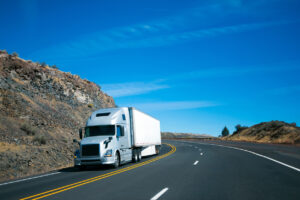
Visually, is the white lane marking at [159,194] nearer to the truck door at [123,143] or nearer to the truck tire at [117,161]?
the truck tire at [117,161]

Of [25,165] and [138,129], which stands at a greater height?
[138,129]

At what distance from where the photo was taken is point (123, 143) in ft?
57.9

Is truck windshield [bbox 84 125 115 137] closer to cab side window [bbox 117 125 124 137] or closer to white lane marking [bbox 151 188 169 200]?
cab side window [bbox 117 125 124 137]

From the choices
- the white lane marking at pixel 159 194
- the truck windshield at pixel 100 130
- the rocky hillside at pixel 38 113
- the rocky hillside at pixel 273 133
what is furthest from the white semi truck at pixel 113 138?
the rocky hillside at pixel 273 133

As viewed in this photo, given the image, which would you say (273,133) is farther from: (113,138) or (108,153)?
(108,153)

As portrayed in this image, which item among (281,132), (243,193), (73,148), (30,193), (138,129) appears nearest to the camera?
(243,193)

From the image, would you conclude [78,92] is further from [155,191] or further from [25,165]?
[155,191]

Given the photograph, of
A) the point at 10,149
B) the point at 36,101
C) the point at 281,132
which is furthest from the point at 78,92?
the point at 281,132

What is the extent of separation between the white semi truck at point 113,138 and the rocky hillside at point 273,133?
29.1 metres

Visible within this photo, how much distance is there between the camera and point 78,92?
163 feet

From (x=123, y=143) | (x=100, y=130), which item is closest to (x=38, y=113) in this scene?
(x=100, y=130)

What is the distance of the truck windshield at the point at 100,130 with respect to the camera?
16.9 m

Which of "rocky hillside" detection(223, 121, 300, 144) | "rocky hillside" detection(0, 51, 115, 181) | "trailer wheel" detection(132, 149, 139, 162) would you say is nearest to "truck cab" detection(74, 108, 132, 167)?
"trailer wheel" detection(132, 149, 139, 162)

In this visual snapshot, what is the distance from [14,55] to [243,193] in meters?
42.5
